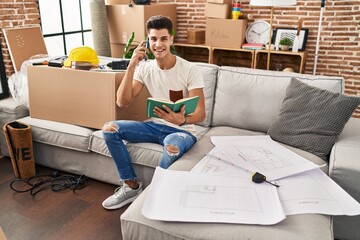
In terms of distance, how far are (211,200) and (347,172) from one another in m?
0.73

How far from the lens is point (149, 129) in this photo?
2037mm

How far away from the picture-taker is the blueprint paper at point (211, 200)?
1.13 metres

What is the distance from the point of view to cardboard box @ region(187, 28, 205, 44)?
433 centimetres

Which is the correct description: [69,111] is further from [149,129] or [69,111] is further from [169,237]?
[169,237]

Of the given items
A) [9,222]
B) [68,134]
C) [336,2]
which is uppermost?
[336,2]

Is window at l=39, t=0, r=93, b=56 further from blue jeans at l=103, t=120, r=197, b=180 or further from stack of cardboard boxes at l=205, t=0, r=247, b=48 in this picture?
blue jeans at l=103, t=120, r=197, b=180

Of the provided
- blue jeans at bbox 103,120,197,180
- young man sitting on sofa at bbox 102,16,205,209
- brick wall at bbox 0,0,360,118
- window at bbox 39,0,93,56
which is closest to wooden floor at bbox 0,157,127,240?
young man sitting on sofa at bbox 102,16,205,209

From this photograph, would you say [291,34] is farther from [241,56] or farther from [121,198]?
[121,198]

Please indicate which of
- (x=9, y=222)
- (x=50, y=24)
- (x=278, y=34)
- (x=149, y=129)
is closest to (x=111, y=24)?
(x=50, y=24)

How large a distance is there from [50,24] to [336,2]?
3252 millimetres

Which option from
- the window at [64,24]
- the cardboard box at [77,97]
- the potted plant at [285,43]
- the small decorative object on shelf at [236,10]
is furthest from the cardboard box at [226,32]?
the cardboard box at [77,97]

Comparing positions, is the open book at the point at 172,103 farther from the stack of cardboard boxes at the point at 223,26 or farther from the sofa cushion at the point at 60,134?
the stack of cardboard boxes at the point at 223,26

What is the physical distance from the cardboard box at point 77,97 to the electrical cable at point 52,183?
41 cm

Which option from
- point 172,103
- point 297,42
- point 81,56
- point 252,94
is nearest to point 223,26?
point 297,42
